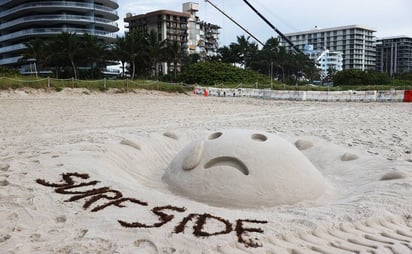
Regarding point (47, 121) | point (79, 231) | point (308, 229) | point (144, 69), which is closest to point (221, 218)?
point (308, 229)

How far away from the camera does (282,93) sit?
25.4 metres

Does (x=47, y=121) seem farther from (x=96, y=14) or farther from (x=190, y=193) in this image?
(x=96, y=14)

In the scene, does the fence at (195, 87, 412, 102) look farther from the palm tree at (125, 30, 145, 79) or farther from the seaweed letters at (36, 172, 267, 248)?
the seaweed letters at (36, 172, 267, 248)

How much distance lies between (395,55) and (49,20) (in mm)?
94915

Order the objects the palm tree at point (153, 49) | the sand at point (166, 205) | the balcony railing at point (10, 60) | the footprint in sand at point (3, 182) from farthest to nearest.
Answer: the balcony railing at point (10, 60)
the palm tree at point (153, 49)
the footprint in sand at point (3, 182)
the sand at point (166, 205)

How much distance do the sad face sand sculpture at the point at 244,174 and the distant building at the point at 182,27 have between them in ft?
211

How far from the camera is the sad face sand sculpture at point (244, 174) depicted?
4.95m

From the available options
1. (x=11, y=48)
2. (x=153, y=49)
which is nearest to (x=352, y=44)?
(x=153, y=49)

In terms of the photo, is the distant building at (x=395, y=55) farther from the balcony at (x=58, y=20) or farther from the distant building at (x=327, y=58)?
the balcony at (x=58, y=20)

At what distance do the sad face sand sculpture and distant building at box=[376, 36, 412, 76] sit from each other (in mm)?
114790

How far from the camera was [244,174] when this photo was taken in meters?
5.09

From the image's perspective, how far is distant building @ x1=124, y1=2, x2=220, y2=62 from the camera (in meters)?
75.1

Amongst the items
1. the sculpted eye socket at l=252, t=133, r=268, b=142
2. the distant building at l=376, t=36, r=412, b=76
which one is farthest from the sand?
the distant building at l=376, t=36, r=412, b=76

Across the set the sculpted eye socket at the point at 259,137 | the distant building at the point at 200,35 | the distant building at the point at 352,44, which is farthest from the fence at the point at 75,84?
the distant building at the point at 352,44
